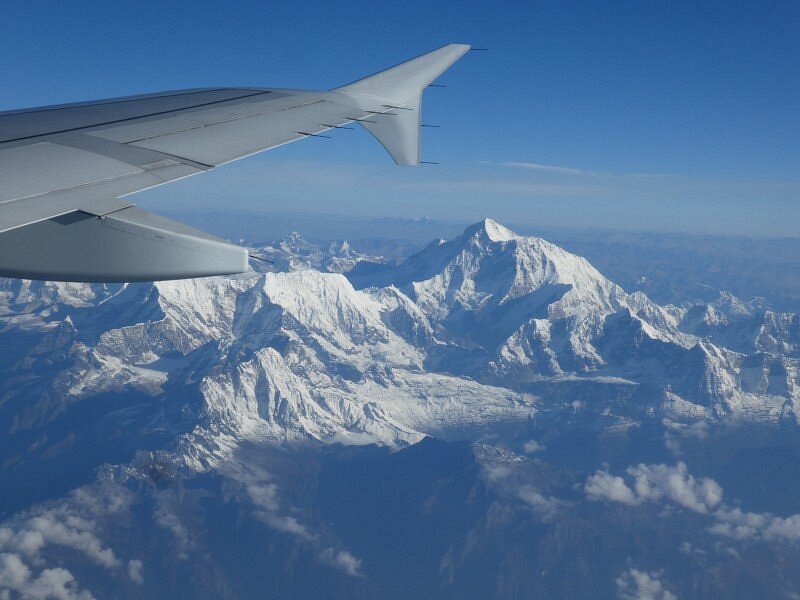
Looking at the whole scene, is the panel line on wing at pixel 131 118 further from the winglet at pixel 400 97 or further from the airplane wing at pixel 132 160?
the winglet at pixel 400 97

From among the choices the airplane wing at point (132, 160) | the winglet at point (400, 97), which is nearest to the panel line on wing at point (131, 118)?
the airplane wing at point (132, 160)

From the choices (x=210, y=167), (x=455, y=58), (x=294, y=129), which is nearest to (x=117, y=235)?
(x=210, y=167)

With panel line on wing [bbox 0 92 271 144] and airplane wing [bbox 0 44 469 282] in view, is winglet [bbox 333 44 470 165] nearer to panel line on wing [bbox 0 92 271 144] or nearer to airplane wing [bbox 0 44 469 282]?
airplane wing [bbox 0 44 469 282]

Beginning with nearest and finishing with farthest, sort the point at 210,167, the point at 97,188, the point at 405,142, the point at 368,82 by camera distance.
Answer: the point at 97,188 < the point at 210,167 < the point at 405,142 < the point at 368,82

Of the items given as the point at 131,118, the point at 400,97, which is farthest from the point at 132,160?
the point at 400,97

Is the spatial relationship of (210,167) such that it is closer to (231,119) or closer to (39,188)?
(39,188)

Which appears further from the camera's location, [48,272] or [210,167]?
A: [210,167]
